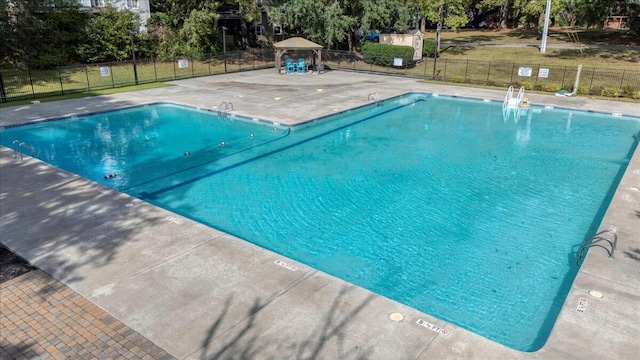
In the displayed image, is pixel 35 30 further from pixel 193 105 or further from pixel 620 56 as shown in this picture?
pixel 620 56

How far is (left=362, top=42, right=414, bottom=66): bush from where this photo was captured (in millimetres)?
30406

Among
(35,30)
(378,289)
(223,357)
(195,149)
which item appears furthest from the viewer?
(35,30)

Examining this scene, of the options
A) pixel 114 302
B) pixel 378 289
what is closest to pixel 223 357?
pixel 114 302

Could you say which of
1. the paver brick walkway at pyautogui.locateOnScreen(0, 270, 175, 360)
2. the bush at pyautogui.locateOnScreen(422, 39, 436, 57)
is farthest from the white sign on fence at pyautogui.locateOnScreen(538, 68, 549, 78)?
the paver brick walkway at pyautogui.locateOnScreen(0, 270, 175, 360)

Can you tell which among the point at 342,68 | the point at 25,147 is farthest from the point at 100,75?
the point at 342,68

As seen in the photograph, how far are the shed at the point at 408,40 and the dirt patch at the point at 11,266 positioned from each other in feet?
93.6

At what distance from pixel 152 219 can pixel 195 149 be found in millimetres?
6432

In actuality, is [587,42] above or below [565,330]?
above

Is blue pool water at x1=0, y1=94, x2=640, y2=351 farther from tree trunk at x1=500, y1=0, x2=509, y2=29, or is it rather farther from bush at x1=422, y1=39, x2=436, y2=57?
tree trunk at x1=500, y1=0, x2=509, y2=29

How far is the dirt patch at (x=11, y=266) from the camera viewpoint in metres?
6.94

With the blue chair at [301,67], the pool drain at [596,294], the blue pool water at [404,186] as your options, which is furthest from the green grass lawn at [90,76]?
the pool drain at [596,294]

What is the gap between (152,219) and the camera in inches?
350

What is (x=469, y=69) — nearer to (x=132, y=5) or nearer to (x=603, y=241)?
(x=603, y=241)

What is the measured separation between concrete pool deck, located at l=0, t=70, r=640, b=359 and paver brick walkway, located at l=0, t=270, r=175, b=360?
0.18 meters
